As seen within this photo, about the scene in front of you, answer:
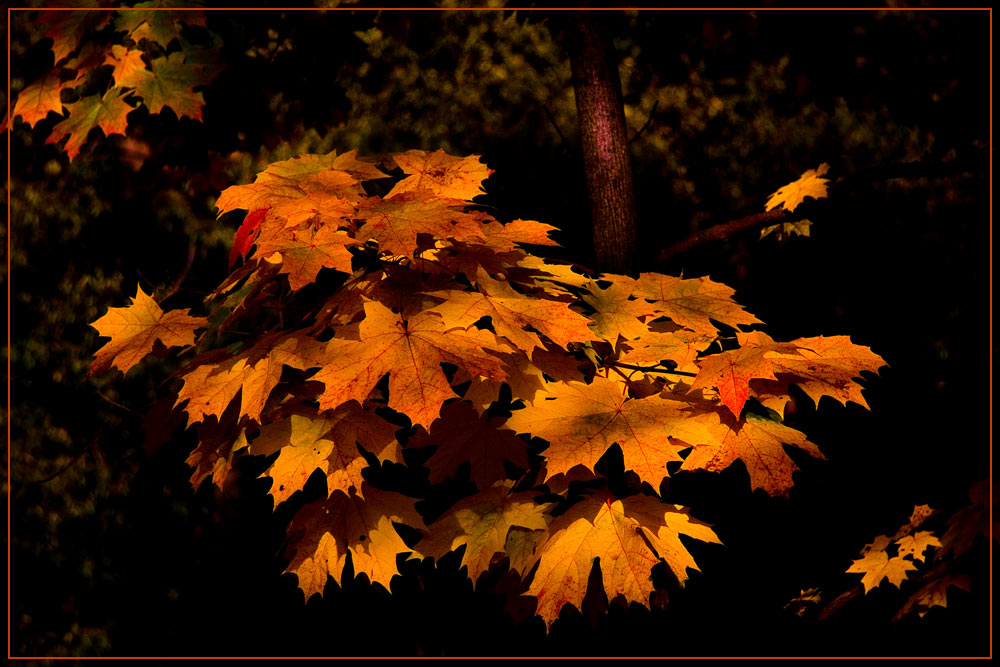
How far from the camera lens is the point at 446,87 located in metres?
4.30

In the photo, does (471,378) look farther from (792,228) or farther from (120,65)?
(792,228)

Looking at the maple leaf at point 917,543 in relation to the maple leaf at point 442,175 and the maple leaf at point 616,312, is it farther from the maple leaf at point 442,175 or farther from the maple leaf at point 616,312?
the maple leaf at point 442,175

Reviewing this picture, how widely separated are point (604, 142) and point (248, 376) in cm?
150

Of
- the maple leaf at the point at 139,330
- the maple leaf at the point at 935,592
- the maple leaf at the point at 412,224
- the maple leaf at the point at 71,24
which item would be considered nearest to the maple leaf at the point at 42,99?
the maple leaf at the point at 71,24

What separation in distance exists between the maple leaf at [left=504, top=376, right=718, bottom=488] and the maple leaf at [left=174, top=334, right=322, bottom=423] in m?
0.51

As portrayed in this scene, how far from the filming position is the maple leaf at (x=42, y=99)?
2.77 m

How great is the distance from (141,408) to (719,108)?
3.35 metres

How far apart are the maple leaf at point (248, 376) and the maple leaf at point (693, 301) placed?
2.82ft

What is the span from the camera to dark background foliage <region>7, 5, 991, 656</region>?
3.23 meters

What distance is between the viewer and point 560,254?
147 inches

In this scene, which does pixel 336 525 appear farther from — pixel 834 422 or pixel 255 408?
pixel 834 422

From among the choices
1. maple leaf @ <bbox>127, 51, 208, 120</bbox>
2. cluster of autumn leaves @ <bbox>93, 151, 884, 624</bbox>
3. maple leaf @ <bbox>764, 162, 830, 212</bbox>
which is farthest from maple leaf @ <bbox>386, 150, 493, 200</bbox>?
maple leaf @ <bbox>764, 162, 830, 212</bbox>

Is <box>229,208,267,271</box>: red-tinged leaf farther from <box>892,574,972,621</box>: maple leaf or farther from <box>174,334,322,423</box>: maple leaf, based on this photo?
<box>892,574,972,621</box>: maple leaf

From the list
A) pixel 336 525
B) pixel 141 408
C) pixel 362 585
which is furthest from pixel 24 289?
pixel 336 525
